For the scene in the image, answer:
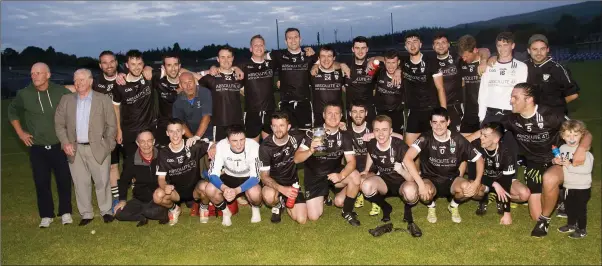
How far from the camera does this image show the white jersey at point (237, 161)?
21.8 feet

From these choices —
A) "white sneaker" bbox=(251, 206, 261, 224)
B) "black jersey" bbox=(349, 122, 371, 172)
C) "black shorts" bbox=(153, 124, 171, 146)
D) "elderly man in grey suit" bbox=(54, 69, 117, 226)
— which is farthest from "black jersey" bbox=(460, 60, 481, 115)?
"elderly man in grey suit" bbox=(54, 69, 117, 226)

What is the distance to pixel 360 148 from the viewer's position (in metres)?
7.07

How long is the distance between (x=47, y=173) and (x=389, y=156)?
439 cm

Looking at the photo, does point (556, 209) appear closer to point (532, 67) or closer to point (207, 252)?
point (532, 67)

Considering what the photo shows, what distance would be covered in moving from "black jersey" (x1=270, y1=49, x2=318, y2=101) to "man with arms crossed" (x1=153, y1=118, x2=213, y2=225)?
184 centimetres

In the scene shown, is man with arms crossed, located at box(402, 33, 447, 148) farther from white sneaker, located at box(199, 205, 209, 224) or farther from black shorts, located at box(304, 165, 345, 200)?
white sneaker, located at box(199, 205, 209, 224)

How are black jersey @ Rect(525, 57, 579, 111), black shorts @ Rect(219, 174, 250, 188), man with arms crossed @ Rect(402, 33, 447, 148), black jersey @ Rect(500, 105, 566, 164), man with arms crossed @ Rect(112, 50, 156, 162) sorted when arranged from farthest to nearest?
man with arms crossed @ Rect(402, 33, 447, 148)
man with arms crossed @ Rect(112, 50, 156, 162)
black jersey @ Rect(525, 57, 579, 111)
black shorts @ Rect(219, 174, 250, 188)
black jersey @ Rect(500, 105, 566, 164)

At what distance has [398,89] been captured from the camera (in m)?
7.96

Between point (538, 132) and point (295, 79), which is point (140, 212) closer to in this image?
point (295, 79)

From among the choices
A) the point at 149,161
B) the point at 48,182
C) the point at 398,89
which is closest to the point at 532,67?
the point at 398,89

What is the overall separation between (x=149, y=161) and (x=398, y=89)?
12.2 feet

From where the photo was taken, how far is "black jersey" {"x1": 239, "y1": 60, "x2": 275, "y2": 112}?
802 cm

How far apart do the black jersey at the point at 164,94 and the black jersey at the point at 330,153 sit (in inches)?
84.3

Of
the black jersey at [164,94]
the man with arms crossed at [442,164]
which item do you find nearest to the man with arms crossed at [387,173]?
the man with arms crossed at [442,164]
